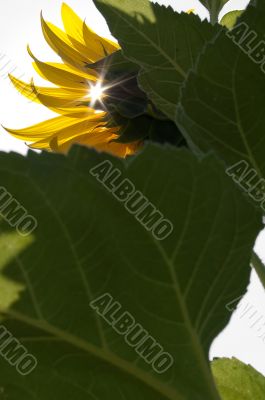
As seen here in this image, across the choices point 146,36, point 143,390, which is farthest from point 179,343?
point 146,36

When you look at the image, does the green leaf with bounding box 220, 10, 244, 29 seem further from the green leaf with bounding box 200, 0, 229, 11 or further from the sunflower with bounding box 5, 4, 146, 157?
the sunflower with bounding box 5, 4, 146, 157

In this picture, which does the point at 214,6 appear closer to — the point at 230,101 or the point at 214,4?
the point at 214,4

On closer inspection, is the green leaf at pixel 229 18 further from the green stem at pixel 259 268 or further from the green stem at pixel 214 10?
the green stem at pixel 259 268

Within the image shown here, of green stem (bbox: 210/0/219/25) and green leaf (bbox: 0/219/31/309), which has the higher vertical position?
green stem (bbox: 210/0/219/25)

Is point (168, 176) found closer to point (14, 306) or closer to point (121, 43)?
point (14, 306)

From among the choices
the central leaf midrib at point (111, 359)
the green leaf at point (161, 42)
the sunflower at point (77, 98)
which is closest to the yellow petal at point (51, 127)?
the sunflower at point (77, 98)

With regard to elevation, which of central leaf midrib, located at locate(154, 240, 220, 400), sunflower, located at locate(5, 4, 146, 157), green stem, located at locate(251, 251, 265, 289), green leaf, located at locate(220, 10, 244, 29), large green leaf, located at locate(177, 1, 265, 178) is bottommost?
central leaf midrib, located at locate(154, 240, 220, 400)

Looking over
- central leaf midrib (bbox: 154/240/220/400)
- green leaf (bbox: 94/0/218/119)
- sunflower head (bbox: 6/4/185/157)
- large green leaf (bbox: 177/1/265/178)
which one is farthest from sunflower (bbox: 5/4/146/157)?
central leaf midrib (bbox: 154/240/220/400)
